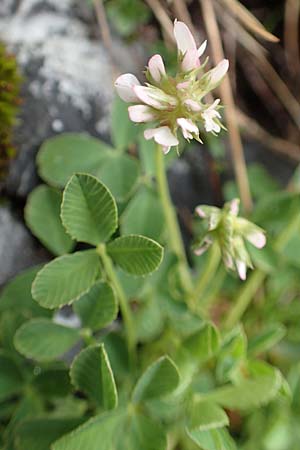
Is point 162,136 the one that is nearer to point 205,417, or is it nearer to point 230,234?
point 230,234

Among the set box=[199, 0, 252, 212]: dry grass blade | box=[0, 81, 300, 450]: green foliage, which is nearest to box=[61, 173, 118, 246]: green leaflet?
box=[0, 81, 300, 450]: green foliage

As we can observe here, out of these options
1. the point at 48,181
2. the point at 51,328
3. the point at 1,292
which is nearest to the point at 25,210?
the point at 48,181

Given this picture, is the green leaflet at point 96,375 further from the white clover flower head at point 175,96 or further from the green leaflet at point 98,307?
the white clover flower head at point 175,96

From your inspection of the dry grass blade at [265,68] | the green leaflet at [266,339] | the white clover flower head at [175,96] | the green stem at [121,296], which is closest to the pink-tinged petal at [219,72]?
the white clover flower head at [175,96]

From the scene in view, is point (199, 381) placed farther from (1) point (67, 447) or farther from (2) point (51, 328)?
(1) point (67, 447)

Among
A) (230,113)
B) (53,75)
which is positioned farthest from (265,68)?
(53,75)

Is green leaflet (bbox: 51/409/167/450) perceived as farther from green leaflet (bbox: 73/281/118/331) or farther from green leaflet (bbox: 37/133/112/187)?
green leaflet (bbox: 37/133/112/187)
